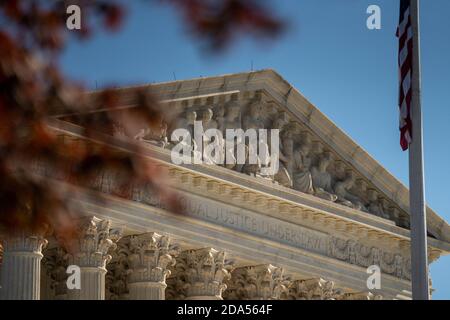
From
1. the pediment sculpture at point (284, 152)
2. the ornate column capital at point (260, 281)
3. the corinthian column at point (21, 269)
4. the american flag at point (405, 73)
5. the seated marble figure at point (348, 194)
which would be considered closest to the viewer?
the american flag at point (405, 73)

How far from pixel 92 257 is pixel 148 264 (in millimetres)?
2802

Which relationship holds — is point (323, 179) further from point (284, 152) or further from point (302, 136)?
point (284, 152)

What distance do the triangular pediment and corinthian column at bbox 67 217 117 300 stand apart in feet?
12.7

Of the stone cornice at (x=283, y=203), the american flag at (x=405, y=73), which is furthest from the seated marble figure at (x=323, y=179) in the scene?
the american flag at (x=405, y=73)

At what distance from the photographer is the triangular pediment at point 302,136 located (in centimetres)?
4878

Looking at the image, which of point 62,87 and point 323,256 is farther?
point 323,256

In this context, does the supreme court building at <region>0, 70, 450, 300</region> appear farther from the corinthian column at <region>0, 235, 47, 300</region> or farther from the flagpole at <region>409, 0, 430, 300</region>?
the flagpole at <region>409, 0, 430, 300</region>

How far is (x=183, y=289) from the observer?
50.7m

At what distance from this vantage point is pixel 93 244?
45156mm

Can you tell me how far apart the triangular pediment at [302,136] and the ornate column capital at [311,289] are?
3467mm

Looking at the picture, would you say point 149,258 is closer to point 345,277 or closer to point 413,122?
point 345,277

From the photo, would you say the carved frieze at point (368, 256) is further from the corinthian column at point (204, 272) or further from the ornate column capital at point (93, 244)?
the ornate column capital at point (93, 244)
